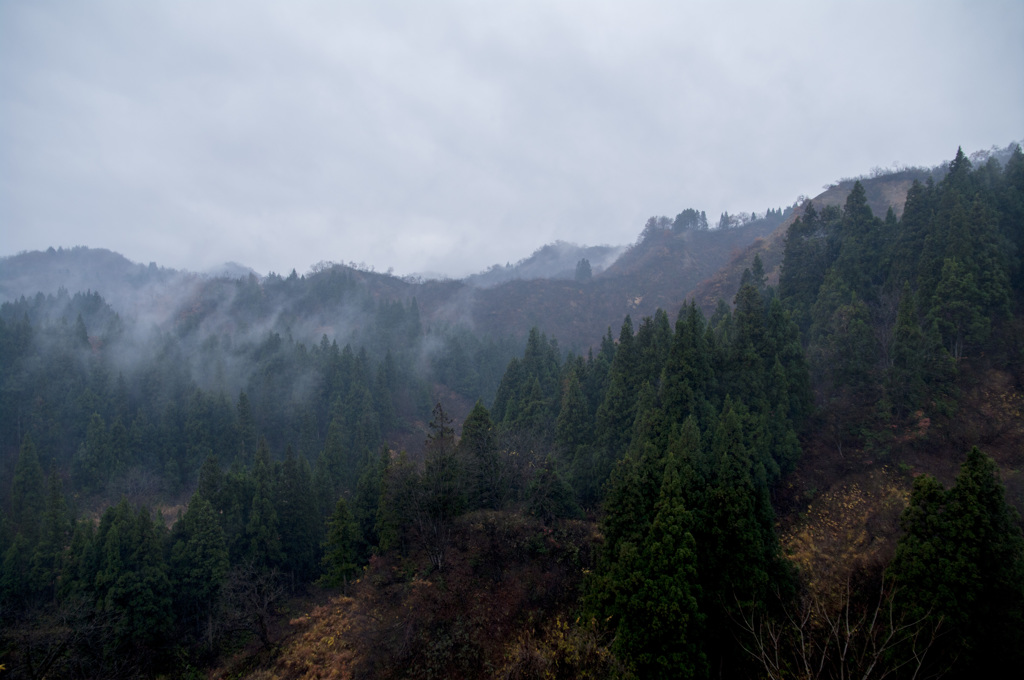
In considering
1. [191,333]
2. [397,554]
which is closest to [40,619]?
[397,554]

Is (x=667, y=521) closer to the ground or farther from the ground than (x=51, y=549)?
farther from the ground

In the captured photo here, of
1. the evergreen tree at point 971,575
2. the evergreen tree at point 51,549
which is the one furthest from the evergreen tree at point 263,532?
the evergreen tree at point 971,575

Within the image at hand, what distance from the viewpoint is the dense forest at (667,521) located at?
54.4 ft

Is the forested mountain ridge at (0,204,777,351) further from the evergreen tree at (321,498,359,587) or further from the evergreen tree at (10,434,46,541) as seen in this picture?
the evergreen tree at (321,498,359,587)

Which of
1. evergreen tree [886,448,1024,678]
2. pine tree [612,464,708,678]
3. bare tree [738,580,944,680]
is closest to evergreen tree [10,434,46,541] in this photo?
pine tree [612,464,708,678]

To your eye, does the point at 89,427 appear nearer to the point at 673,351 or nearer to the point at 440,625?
the point at 440,625

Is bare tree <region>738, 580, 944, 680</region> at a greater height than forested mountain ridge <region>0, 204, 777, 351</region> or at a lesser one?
lesser

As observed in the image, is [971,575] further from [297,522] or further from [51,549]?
[51,549]

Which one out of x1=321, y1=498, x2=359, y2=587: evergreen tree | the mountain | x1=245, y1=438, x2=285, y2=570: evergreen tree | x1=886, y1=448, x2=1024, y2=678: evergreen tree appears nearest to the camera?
x1=886, y1=448, x2=1024, y2=678: evergreen tree

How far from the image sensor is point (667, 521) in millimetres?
18094

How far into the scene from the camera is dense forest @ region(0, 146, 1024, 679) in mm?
16578

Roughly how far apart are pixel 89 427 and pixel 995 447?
80357 mm

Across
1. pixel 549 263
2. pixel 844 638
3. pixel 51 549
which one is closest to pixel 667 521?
pixel 844 638

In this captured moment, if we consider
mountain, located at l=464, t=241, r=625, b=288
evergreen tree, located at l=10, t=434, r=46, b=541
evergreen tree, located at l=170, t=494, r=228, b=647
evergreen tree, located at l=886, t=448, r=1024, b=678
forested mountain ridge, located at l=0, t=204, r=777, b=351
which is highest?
mountain, located at l=464, t=241, r=625, b=288
